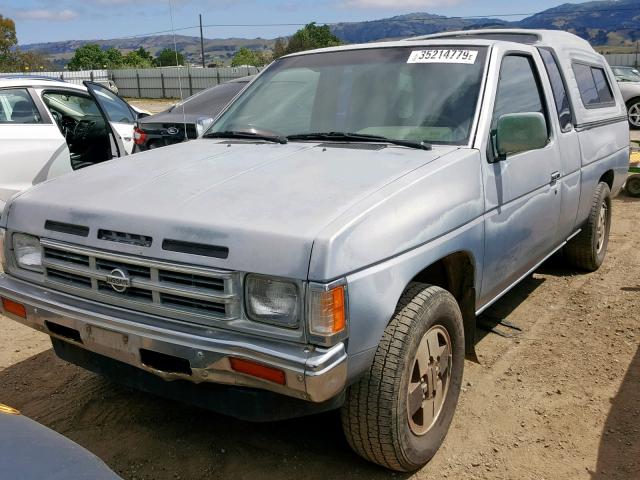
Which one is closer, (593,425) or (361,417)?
(361,417)

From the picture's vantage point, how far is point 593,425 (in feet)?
10.7

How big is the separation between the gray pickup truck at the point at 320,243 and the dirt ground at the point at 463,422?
31 cm

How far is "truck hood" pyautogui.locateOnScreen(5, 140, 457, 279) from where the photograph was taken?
2338 mm

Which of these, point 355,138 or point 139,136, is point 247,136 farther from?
point 139,136

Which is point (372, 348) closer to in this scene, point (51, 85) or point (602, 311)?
point (602, 311)

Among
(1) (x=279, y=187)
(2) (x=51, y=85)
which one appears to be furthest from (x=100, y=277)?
(2) (x=51, y=85)

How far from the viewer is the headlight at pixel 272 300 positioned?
2.29 m

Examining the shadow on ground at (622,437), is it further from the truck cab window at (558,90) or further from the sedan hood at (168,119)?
the sedan hood at (168,119)

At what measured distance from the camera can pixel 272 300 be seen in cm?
232

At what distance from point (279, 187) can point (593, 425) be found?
203 cm

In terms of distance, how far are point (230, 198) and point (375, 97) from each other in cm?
132

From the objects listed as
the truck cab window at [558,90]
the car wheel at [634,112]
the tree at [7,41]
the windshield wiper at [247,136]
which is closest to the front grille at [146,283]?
the windshield wiper at [247,136]

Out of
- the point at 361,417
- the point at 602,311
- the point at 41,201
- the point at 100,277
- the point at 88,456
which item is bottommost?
the point at 602,311

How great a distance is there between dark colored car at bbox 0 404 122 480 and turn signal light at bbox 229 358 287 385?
0.64 m
